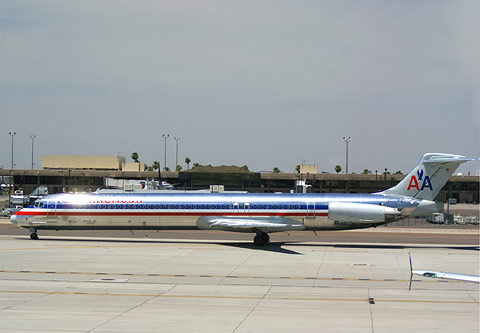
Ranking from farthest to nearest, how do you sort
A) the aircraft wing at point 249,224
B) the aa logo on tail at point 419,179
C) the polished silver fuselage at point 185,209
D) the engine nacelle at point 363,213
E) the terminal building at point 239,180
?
the terminal building at point 239,180 < the polished silver fuselage at point 185,209 < the aircraft wing at point 249,224 < the aa logo on tail at point 419,179 < the engine nacelle at point 363,213

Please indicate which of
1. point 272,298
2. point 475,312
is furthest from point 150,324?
point 475,312

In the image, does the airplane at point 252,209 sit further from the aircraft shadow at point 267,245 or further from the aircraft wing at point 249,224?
the aircraft shadow at point 267,245

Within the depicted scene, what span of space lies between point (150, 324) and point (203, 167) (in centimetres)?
11427

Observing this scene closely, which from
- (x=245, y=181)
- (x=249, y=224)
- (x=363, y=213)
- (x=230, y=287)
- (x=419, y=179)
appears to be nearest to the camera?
(x=230, y=287)

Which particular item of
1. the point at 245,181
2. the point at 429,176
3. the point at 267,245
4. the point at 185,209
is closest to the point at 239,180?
the point at 245,181

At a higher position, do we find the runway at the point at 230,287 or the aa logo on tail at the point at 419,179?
the aa logo on tail at the point at 419,179

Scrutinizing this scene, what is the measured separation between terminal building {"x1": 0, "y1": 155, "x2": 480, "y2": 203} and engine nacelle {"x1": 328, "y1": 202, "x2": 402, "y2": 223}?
74.3 meters

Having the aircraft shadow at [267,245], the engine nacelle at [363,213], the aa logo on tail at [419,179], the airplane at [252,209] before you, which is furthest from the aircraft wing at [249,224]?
the aa logo on tail at [419,179]

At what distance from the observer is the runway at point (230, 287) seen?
18.5 meters

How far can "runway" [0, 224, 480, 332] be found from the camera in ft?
60.7

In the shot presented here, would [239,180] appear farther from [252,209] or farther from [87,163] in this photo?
[252,209]

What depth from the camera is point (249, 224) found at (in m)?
40.2

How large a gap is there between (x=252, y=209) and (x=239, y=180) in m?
78.0

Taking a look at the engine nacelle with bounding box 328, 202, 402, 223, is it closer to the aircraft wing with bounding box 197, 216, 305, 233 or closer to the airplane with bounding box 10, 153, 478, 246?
the airplane with bounding box 10, 153, 478, 246
